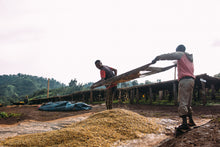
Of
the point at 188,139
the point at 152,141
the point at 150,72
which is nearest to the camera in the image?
the point at 188,139

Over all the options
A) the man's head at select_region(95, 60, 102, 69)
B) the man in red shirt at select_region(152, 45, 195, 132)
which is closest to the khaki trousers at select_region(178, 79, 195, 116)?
the man in red shirt at select_region(152, 45, 195, 132)

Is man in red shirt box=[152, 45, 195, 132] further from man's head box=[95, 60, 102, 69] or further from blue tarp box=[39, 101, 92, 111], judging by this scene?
blue tarp box=[39, 101, 92, 111]

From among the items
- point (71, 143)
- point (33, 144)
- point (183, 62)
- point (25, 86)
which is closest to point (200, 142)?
point (183, 62)

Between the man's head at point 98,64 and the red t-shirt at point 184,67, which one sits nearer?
the red t-shirt at point 184,67

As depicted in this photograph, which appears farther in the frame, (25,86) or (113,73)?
(25,86)

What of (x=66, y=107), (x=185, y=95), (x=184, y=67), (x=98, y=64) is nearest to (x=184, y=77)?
(x=184, y=67)

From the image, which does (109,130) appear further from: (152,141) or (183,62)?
(183,62)

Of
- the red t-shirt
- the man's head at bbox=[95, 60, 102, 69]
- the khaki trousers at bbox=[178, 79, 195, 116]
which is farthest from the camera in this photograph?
the man's head at bbox=[95, 60, 102, 69]

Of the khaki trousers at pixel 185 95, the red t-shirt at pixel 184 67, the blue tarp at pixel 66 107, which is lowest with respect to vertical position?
the blue tarp at pixel 66 107

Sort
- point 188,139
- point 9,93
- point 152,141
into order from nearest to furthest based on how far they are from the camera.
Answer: point 188,139
point 152,141
point 9,93

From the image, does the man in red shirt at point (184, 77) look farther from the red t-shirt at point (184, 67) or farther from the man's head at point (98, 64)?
the man's head at point (98, 64)

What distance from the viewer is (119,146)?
2211 mm

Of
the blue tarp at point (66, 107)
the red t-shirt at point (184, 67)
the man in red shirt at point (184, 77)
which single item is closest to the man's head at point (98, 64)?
the man in red shirt at point (184, 77)

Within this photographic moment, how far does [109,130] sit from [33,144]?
1.27 metres
